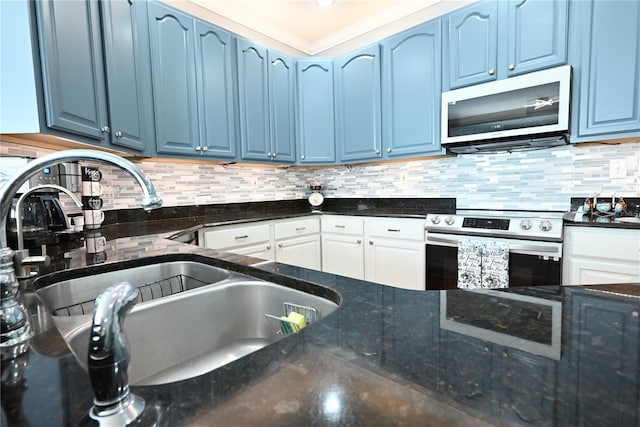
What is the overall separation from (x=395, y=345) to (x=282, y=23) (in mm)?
3444

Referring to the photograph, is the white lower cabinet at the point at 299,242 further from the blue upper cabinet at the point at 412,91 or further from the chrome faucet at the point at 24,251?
the chrome faucet at the point at 24,251

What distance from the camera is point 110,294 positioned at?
35 cm

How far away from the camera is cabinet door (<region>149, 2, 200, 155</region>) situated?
7.00 feet

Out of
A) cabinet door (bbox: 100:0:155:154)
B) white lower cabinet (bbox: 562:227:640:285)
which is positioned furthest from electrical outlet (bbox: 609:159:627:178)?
cabinet door (bbox: 100:0:155:154)

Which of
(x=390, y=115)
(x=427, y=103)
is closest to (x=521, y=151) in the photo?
(x=427, y=103)

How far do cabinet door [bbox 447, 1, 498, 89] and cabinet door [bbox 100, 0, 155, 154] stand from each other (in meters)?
2.25

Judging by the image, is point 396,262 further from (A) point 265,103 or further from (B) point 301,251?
(A) point 265,103

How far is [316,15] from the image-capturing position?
297 cm

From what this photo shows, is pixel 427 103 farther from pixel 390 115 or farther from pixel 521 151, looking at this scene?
pixel 521 151

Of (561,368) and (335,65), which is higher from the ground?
(335,65)

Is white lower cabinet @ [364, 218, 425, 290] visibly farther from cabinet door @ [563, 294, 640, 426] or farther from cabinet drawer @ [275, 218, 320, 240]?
cabinet door @ [563, 294, 640, 426]

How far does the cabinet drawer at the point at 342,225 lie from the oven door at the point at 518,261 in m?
0.70

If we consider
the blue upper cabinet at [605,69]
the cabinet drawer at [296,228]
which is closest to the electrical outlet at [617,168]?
the blue upper cabinet at [605,69]

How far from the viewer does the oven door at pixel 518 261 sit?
6.05 feet
